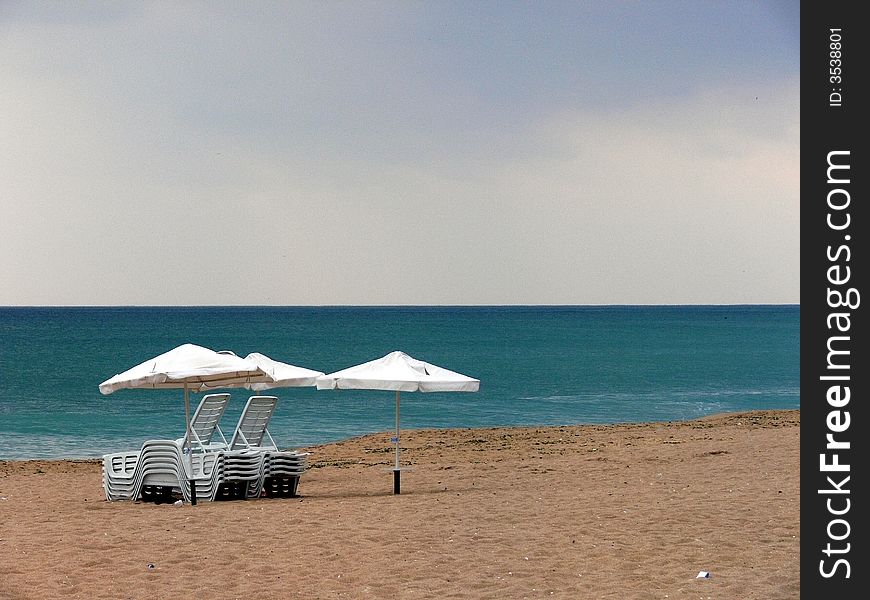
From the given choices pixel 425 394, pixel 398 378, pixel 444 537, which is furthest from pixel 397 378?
pixel 425 394

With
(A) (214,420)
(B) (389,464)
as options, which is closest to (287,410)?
(B) (389,464)

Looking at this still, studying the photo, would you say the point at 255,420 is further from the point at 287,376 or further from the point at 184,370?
the point at 184,370

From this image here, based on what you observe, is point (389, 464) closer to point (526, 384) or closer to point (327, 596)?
point (327, 596)

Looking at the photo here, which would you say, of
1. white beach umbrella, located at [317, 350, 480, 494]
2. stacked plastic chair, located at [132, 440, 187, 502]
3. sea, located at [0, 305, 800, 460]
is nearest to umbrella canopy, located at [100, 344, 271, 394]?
stacked plastic chair, located at [132, 440, 187, 502]

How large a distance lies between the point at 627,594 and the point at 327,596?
5.90 feet

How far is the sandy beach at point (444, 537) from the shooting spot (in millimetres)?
6680

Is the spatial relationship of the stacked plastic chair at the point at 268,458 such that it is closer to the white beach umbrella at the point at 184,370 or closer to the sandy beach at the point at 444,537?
the sandy beach at the point at 444,537

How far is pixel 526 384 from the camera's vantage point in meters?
41.0
